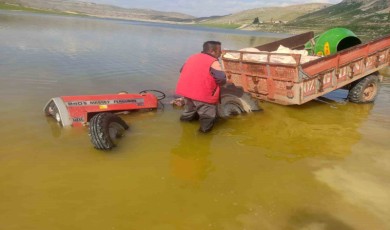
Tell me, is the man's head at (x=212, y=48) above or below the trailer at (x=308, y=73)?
above

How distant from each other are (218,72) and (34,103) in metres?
4.42

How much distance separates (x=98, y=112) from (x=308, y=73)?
15.8 feet

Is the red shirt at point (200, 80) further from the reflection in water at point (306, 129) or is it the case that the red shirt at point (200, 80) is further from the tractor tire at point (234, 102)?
the tractor tire at point (234, 102)

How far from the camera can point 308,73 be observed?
7.89 metres

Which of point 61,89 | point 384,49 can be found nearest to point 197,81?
point 61,89

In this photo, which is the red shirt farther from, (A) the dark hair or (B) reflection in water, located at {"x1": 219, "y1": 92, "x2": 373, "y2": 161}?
(B) reflection in water, located at {"x1": 219, "y1": 92, "x2": 373, "y2": 161}

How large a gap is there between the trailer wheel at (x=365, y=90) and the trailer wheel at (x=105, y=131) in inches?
268

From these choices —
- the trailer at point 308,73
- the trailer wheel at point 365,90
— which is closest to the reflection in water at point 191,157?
the trailer at point 308,73

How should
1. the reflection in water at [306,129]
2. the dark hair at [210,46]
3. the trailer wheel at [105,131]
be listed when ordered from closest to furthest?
1. the trailer wheel at [105,131]
2. the reflection in water at [306,129]
3. the dark hair at [210,46]

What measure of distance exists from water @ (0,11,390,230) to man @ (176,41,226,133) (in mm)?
468

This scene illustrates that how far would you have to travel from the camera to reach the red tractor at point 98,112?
221 inches

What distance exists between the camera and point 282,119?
8180 millimetres

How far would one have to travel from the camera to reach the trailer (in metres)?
7.89

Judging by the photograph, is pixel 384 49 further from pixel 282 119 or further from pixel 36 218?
pixel 36 218
